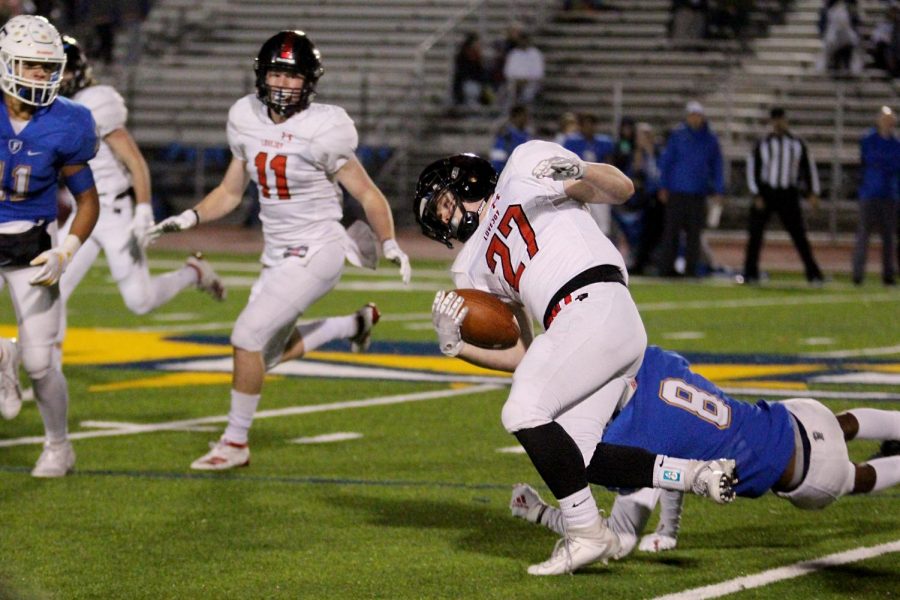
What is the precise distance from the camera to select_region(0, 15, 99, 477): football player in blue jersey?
627 centimetres

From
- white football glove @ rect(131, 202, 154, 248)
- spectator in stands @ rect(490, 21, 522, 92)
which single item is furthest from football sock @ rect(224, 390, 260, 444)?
spectator in stands @ rect(490, 21, 522, 92)

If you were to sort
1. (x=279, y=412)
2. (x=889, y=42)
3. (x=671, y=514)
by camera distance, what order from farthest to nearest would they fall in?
1. (x=889, y=42)
2. (x=279, y=412)
3. (x=671, y=514)

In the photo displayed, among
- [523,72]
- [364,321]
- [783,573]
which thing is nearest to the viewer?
[783,573]

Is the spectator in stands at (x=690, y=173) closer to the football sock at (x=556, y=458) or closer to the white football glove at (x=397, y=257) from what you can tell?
the white football glove at (x=397, y=257)

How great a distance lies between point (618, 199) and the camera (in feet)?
16.9

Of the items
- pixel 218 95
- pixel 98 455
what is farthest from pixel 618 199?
pixel 218 95

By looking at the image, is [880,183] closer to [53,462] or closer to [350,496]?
[350,496]

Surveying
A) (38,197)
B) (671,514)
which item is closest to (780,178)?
(38,197)

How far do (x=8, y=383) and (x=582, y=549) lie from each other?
96.8 inches

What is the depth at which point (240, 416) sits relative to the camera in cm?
687

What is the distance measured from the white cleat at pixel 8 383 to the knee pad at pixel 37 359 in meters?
0.06

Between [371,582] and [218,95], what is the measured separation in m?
20.8

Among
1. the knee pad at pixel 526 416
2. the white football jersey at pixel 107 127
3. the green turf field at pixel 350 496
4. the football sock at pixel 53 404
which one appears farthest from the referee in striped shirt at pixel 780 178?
the knee pad at pixel 526 416

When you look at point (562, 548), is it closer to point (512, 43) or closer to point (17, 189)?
point (17, 189)
